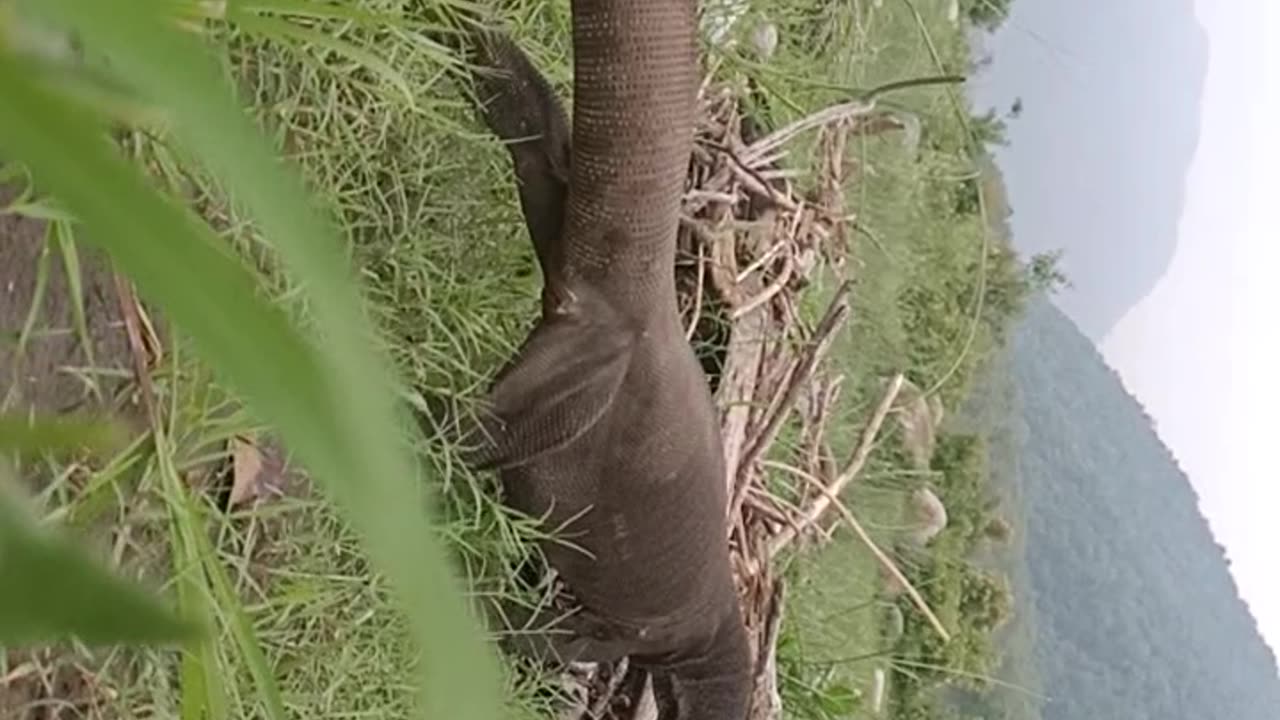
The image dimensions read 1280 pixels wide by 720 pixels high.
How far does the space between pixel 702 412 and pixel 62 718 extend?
0.41m

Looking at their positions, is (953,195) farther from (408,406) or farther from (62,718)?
(62,718)

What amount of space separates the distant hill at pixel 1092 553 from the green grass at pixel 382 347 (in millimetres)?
1039

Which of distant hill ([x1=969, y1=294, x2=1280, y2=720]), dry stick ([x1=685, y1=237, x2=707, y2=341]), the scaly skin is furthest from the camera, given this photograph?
distant hill ([x1=969, y1=294, x2=1280, y2=720])

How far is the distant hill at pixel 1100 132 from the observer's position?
6.93ft

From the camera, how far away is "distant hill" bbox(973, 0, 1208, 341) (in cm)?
211

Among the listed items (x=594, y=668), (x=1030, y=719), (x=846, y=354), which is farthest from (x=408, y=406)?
(x=1030, y=719)

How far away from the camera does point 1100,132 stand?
7.57 feet

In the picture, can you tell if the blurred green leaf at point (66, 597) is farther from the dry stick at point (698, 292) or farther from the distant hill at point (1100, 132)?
the distant hill at point (1100, 132)

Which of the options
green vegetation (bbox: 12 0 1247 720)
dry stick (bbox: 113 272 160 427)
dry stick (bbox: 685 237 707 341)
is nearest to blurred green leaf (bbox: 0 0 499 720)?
green vegetation (bbox: 12 0 1247 720)

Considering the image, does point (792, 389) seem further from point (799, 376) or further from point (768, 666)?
point (768, 666)

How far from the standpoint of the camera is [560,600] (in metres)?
0.98

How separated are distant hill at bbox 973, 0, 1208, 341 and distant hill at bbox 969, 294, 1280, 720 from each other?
14 centimetres

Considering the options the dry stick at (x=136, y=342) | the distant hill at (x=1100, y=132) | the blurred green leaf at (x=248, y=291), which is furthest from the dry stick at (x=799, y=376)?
the blurred green leaf at (x=248, y=291)

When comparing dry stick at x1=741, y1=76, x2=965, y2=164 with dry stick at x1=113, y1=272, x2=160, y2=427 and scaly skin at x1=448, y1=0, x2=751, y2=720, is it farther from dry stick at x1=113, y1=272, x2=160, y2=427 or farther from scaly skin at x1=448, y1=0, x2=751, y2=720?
dry stick at x1=113, y1=272, x2=160, y2=427
